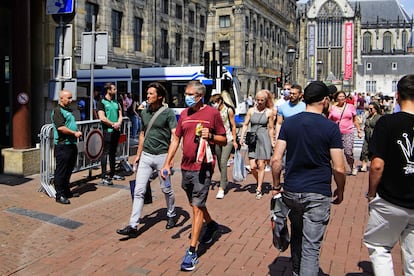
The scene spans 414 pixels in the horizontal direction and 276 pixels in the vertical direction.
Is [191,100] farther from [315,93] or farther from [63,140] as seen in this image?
[63,140]

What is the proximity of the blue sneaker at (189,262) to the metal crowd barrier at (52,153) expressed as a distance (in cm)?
368

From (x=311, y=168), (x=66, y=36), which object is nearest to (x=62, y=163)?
(x=66, y=36)

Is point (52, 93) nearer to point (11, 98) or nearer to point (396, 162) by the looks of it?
point (11, 98)

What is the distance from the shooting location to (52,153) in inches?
317

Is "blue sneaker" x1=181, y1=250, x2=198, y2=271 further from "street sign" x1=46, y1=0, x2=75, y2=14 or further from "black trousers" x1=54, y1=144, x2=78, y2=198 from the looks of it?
"street sign" x1=46, y1=0, x2=75, y2=14

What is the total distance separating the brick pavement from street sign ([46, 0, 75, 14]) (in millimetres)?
3733

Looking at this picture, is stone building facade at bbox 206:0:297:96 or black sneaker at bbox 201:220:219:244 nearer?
black sneaker at bbox 201:220:219:244

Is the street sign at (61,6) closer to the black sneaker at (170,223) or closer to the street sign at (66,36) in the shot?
the street sign at (66,36)

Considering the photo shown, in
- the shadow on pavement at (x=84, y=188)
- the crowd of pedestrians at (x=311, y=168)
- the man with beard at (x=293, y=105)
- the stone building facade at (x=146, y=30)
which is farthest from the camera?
the stone building facade at (x=146, y=30)

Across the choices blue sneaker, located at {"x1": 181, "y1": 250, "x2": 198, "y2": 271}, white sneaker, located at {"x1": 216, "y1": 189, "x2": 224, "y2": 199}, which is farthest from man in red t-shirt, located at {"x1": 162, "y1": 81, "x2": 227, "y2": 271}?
white sneaker, located at {"x1": 216, "y1": 189, "x2": 224, "y2": 199}

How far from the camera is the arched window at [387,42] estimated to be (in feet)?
362

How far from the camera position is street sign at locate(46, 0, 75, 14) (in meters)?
8.96

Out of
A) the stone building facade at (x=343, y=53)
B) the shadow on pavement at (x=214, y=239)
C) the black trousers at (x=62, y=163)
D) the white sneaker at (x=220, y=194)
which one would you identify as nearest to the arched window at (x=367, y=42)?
the stone building facade at (x=343, y=53)

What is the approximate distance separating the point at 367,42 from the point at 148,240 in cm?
11804
